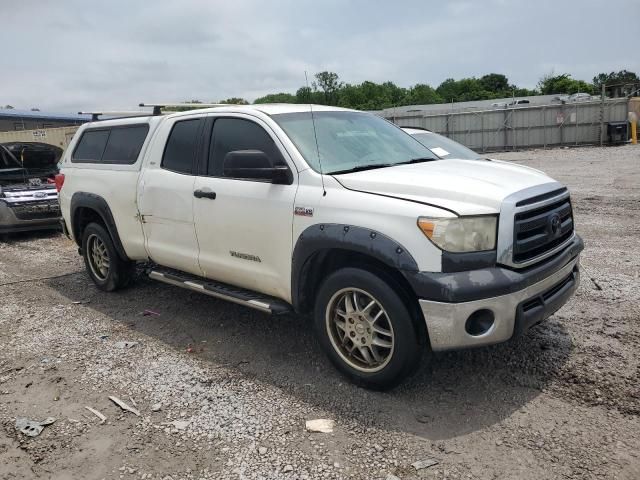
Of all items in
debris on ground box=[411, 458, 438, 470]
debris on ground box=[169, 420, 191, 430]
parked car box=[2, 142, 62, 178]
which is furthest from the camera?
parked car box=[2, 142, 62, 178]

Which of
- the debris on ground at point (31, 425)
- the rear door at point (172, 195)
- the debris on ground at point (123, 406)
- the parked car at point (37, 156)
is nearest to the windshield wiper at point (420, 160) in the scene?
the rear door at point (172, 195)

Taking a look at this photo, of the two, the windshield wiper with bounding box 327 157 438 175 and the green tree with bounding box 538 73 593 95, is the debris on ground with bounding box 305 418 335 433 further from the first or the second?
the green tree with bounding box 538 73 593 95

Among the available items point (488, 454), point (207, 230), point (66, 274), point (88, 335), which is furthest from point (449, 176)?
point (66, 274)

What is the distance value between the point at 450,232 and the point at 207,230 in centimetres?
219

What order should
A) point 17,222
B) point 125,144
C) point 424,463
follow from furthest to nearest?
point 17,222 → point 125,144 → point 424,463

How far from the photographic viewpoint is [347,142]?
4.32 metres

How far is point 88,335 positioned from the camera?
5070 mm

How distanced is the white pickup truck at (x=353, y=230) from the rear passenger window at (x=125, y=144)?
0.24 ft

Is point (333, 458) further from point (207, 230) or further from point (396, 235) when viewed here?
point (207, 230)

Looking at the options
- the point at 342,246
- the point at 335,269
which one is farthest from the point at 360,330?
the point at 342,246

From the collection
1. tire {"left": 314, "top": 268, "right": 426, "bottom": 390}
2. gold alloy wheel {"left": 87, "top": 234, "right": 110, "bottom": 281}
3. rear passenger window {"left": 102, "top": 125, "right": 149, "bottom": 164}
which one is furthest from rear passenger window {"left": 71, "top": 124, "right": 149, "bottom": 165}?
tire {"left": 314, "top": 268, "right": 426, "bottom": 390}

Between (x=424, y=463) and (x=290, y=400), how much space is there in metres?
1.06

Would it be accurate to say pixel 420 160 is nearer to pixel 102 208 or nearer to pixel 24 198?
pixel 102 208

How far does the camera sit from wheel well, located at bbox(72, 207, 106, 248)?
20.7 feet
